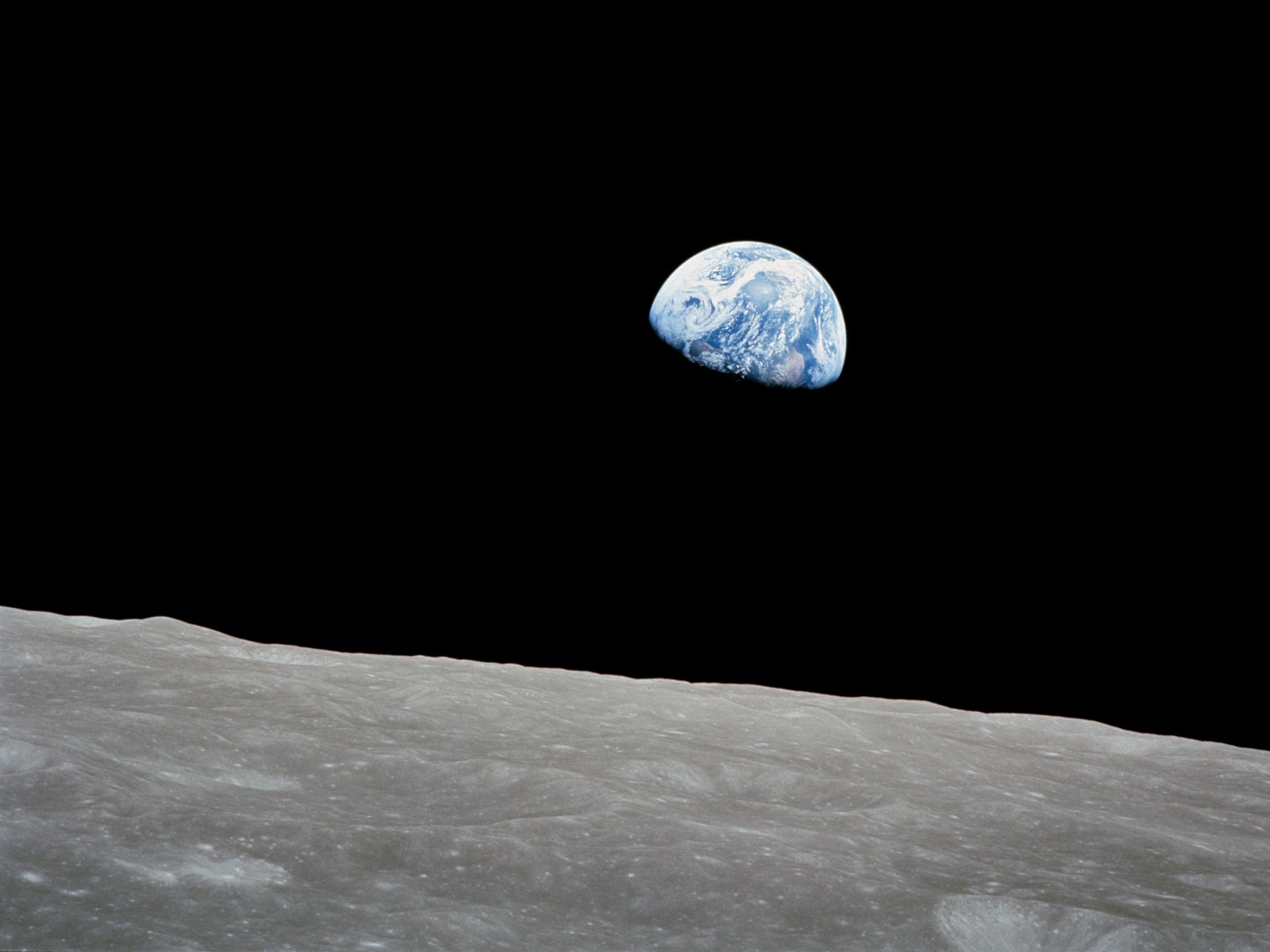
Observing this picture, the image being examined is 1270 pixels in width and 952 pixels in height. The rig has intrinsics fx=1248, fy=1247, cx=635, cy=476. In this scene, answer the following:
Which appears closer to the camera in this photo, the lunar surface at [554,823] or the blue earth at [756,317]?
the lunar surface at [554,823]

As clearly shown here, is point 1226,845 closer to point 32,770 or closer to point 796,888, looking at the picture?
point 796,888

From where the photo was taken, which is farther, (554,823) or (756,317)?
(756,317)

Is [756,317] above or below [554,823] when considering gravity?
above

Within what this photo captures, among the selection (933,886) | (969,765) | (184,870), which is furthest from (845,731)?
(184,870)

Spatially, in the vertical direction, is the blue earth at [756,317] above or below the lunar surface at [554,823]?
above
